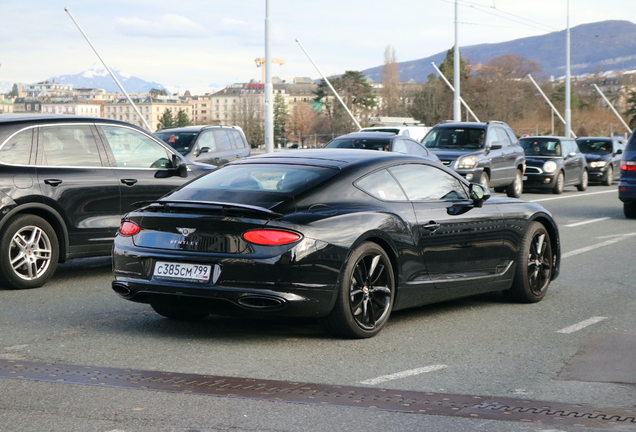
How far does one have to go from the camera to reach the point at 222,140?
2250 centimetres

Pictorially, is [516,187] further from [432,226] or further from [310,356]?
[310,356]

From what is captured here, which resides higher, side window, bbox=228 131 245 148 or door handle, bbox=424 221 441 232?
side window, bbox=228 131 245 148

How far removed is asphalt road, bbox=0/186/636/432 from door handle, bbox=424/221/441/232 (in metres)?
0.76

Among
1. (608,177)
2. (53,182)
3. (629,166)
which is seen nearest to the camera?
(53,182)

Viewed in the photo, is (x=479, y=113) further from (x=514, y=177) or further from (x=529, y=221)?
(x=529, y=221)

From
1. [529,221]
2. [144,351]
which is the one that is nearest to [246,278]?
[144,351]

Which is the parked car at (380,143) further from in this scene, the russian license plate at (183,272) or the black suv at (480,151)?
the russian license plate at (183,272)

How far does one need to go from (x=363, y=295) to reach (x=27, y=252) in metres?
4.01

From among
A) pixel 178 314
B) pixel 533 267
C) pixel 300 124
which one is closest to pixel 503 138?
pixel 533 267

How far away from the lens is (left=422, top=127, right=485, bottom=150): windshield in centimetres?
2355

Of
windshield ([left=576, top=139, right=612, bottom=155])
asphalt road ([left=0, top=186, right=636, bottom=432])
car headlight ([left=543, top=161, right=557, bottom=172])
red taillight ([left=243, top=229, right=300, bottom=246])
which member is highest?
red taillight ([left=243, top=229, right=300, bottom=246])

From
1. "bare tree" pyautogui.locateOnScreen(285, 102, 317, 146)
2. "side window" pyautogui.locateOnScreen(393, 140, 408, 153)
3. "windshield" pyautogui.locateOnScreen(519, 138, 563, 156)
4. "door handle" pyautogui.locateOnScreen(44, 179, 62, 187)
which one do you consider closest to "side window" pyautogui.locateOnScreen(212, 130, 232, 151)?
"side window" pyautogui.locateOnScreen(393, 140, 408, 153)

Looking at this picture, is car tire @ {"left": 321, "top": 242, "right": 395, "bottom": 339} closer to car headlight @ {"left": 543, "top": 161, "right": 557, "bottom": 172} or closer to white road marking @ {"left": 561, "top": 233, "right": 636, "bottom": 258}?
white road marking @ {"left": 561, "top": 233, "right": 636, "bottom": 258}

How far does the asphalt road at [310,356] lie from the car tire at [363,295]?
0.13m
